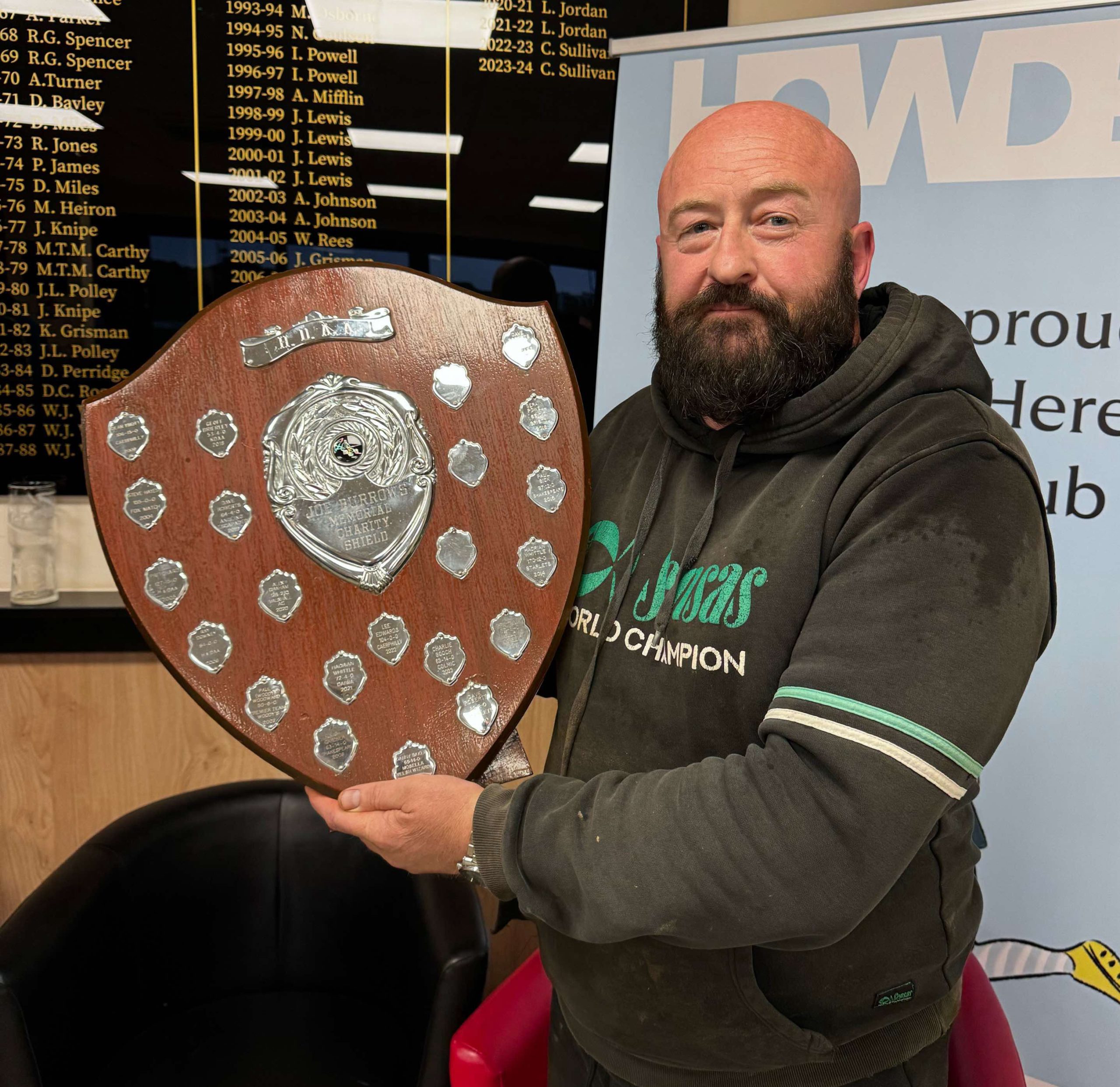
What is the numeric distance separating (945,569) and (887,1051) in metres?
0.56

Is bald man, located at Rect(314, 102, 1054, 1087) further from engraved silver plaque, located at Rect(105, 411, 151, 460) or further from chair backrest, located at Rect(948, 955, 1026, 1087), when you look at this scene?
engraved silver plaque, located at Rect(105, 411, 151, 460)

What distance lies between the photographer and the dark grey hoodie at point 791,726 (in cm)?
81

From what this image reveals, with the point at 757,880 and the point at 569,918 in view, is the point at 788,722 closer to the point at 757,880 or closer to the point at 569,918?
the point at 757,880

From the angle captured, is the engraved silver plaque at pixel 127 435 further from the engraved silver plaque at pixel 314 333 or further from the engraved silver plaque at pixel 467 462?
the engraved silver plaque at pixel 467 462

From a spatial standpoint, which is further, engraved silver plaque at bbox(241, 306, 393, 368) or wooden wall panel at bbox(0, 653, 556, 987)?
wooden wall panel at bbox(0, 653, 556, 987)

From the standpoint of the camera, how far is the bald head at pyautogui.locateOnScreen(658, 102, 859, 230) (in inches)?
42.2

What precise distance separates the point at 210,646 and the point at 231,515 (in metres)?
0.15

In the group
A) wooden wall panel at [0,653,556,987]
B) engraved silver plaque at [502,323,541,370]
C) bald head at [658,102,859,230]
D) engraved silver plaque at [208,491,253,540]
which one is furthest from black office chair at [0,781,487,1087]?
bald head at [658,102,859,230]

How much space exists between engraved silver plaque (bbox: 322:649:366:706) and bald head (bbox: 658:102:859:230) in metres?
0.65

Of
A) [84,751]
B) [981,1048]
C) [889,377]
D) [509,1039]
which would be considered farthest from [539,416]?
[84,751]

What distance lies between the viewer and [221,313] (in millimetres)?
1116

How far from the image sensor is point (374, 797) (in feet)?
3.42

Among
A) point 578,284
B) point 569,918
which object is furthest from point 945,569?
point 578,284

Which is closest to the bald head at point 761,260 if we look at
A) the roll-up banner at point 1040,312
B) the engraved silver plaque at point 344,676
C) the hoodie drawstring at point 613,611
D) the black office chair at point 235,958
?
the hoodie drawstring at point 613,611
